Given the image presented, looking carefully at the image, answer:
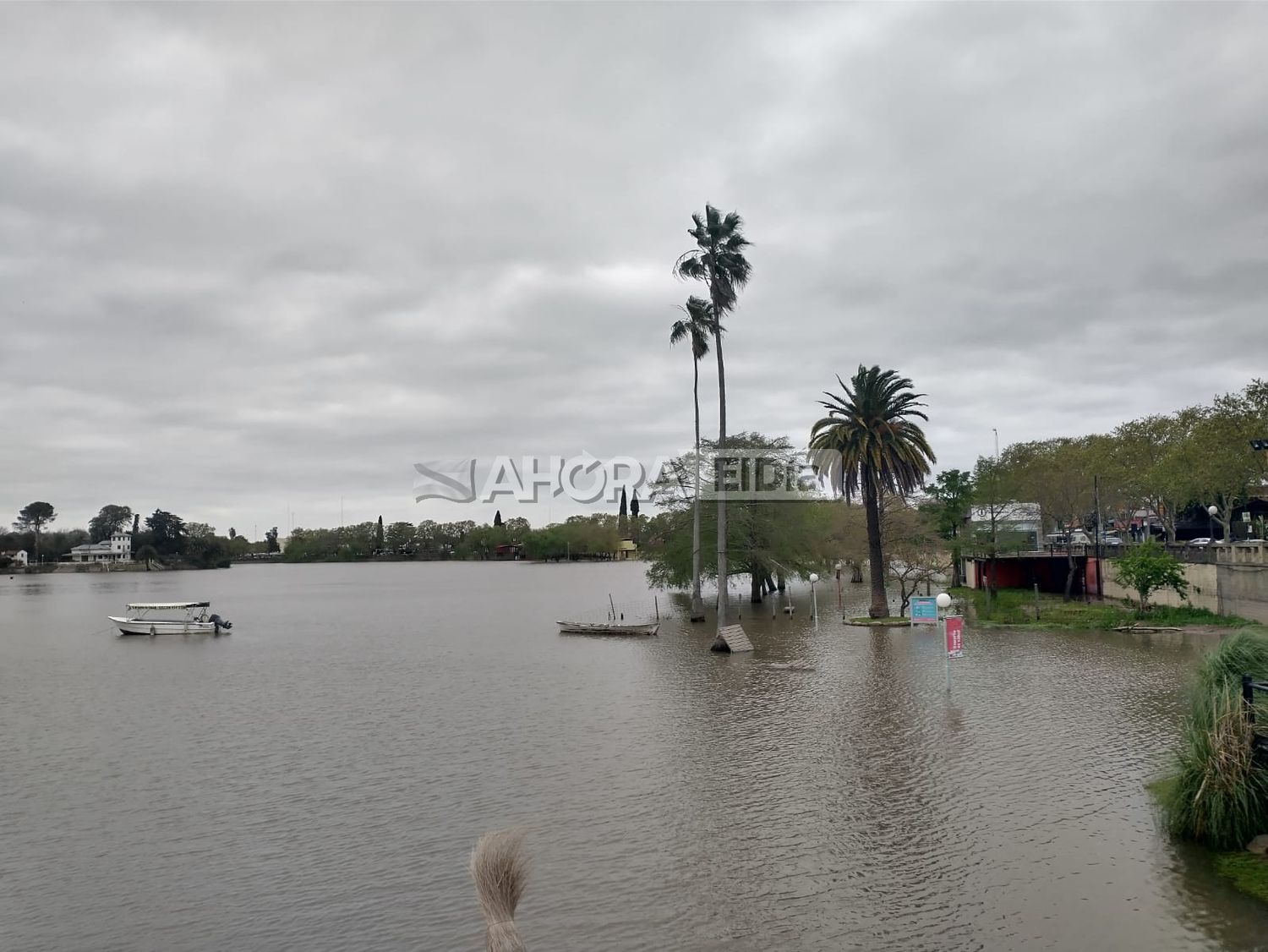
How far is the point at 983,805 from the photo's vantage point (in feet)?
54.1

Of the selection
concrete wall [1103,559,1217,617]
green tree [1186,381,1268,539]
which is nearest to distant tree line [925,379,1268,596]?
green tree [1186,381,1268,539]


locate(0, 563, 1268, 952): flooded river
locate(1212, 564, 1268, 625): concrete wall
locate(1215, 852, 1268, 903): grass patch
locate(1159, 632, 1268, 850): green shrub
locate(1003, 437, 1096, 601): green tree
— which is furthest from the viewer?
locate(1003, 437, 1096, 601): green tree

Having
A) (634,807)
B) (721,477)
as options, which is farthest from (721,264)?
(634,807)

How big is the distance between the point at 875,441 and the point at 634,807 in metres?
33.1

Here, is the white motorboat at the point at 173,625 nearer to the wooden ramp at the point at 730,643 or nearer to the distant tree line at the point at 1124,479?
the wooden ramp at the point at 730,643

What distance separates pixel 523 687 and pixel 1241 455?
141 feet

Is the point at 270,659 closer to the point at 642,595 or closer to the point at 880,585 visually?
the point at 880,585

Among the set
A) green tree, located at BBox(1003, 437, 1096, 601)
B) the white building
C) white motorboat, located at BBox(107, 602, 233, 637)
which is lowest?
white motorboat, located at BBox(107, 602, 233, 637)

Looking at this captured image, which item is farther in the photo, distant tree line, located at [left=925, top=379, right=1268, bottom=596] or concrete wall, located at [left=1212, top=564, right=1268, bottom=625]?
distant tree line, located at [left=925, top=379, right=1268, bottom=596]

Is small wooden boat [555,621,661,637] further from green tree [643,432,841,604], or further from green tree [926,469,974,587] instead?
green tree [926,469,974,587]

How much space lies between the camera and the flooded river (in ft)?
40.7

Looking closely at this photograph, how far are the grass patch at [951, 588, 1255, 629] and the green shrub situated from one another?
85.4 feet

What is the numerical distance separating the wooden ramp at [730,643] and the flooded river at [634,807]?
244 cm

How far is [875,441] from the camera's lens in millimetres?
47375
